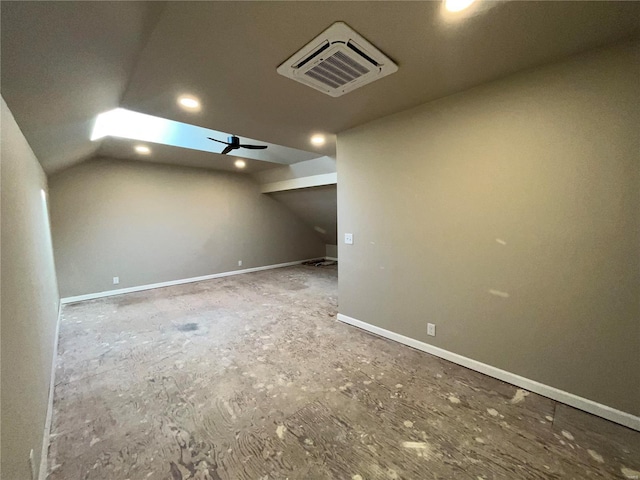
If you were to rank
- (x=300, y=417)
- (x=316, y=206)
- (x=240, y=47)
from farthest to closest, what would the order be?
(x=316, y=206)
(x=300, y=417)
(x=240, y=47)

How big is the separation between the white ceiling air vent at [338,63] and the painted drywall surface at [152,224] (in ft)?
14.7

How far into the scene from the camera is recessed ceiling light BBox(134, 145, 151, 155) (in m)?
3.90

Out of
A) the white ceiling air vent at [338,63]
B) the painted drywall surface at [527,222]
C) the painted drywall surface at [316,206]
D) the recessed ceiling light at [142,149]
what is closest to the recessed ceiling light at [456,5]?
the white ceiling air vent at [338,63]

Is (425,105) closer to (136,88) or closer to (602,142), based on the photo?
(602,142)

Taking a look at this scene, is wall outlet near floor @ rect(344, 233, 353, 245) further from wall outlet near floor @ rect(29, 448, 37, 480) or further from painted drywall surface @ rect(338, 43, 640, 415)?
wall outlet near floor @ rect(29, 448, 37, 480)

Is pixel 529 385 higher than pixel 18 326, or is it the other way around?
pixel 18 326

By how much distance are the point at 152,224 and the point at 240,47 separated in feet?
15.3

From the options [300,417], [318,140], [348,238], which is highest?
[318,140]

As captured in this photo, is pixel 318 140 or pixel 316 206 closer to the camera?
pixel 318 140

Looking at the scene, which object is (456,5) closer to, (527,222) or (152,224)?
(527,222)

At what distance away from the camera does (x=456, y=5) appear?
1.25 metres

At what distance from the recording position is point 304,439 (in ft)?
A: 5.28

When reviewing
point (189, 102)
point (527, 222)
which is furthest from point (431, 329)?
point (189, 102)

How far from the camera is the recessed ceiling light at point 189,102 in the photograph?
7.06 ft
